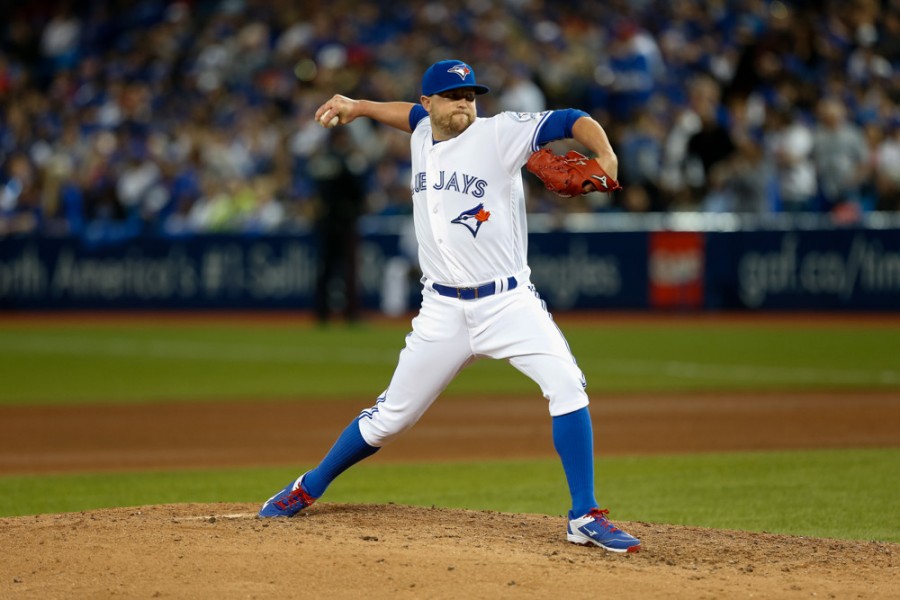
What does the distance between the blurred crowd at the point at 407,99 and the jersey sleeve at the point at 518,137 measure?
13.5m

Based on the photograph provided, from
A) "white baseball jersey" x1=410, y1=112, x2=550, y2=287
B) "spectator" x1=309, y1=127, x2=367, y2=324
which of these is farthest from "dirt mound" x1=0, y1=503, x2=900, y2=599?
"spectator" x1=309, y1=127, x2=367, y2=324

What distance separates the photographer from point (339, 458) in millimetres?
6406

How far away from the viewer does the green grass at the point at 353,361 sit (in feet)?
46.0

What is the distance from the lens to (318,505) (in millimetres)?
6895

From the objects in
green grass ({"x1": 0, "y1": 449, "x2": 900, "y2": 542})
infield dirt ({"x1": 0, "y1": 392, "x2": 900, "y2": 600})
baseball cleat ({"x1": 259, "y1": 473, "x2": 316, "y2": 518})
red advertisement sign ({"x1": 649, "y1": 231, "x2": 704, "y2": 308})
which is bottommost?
green grass ({"x1": 0, "y1": 449, "x2": 900, "y2": 542})

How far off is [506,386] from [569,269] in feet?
22.4

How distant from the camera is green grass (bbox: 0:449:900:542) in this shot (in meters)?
7.25

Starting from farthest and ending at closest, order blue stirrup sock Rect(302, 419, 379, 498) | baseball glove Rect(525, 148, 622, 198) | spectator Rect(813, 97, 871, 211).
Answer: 1. spectator Rect(813, 97, 871, 211)
2. blue stirrup sock Rect(302, 419, 379, 498)
3. baseball glove Rect(525, 148, 622, 198)

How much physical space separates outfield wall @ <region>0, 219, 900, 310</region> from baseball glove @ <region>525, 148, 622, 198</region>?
14.4 m

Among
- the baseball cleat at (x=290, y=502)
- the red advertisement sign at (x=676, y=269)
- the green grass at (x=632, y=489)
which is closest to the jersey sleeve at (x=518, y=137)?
the baseball cleat at (x=290, y=502)

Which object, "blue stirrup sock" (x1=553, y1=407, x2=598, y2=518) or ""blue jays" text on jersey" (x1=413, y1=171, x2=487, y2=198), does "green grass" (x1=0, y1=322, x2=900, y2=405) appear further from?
"blue stirrup sock" (x1=553, y1=407, x2=598, y2=518)

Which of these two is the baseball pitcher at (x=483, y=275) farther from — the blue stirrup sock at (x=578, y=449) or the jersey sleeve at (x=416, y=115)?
the jersey sleeve at (x=416, y=115)

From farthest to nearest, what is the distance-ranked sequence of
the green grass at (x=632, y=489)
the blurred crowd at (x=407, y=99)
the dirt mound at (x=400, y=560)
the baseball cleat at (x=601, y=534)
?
the blurred crowd at (x=407, y=99)
the green grass at (x=632, y=489)
the baseball cleat at (x=601, y=534)
the dirt mound at (x=400, y=560)

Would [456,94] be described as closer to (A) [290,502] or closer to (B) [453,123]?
(B) [453,123]
